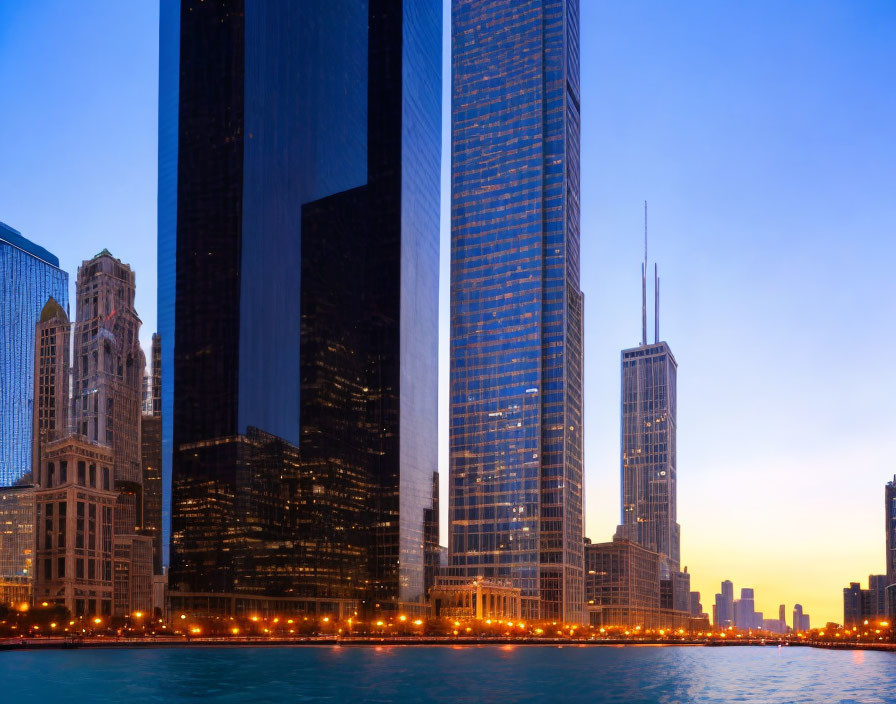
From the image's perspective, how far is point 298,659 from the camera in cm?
17350

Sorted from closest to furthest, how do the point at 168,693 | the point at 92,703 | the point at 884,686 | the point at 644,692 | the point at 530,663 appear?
the point at 92,703, the point at 168,693, the point at 644,692, the point at 884,686, the point at 530,663

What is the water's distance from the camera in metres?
113

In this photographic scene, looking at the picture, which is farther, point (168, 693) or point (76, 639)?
point (76, 639)

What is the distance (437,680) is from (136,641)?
273ft

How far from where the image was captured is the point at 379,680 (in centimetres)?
13350

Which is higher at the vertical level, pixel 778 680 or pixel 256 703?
pixel 256 703

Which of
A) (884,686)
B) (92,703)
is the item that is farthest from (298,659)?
(884,686)

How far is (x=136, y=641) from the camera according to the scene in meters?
197

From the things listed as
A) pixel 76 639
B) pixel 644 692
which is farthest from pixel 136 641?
pixel 644 692

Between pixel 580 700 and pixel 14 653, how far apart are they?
100574 mm

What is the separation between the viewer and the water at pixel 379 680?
113250 millimetres

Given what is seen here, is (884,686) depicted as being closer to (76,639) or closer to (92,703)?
(92,703)

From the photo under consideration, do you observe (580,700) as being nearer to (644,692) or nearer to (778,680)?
(644,692)

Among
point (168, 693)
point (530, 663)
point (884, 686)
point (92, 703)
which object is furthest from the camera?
point (530, 663)
